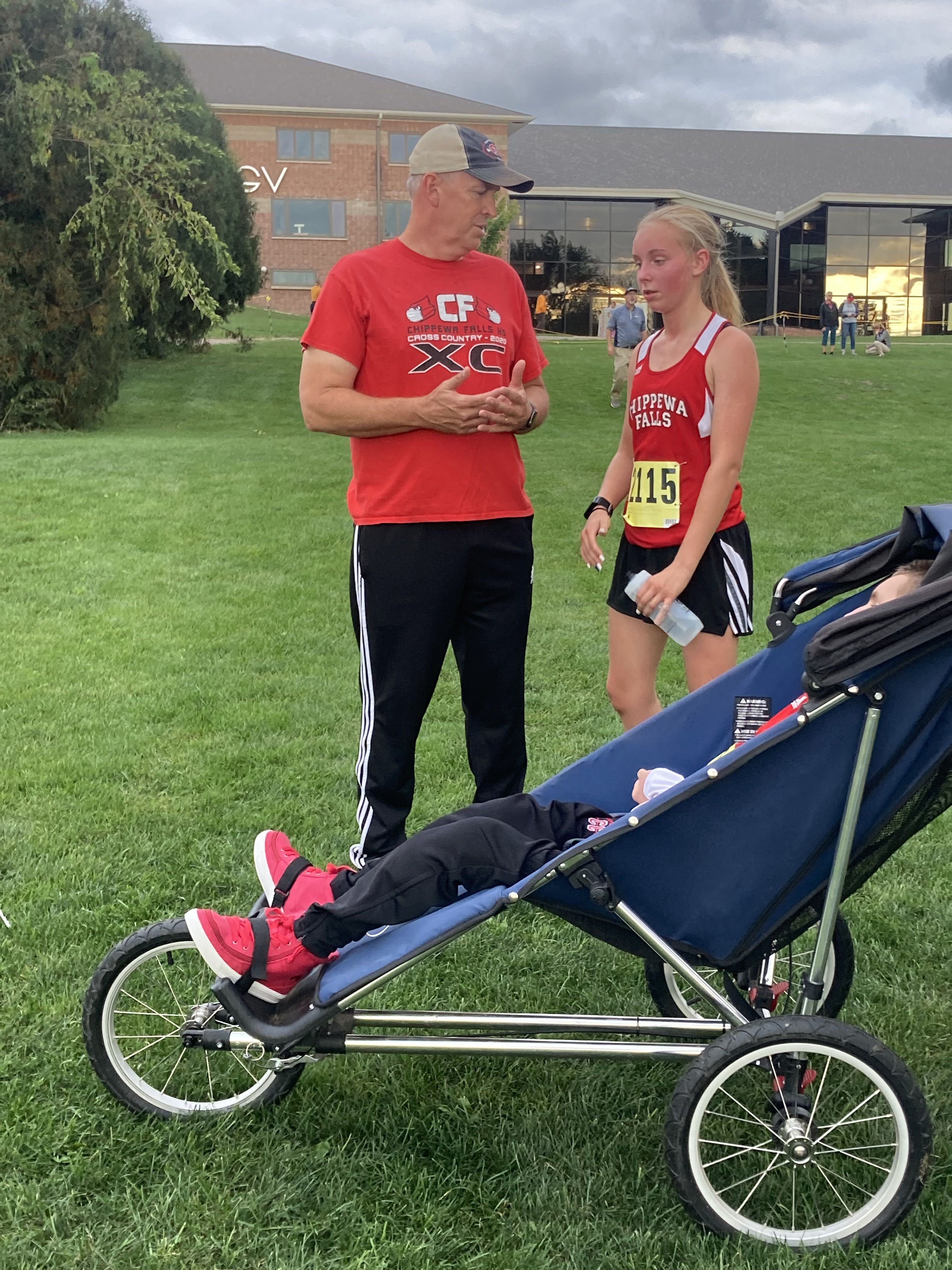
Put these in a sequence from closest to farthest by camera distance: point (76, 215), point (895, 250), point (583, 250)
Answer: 1. point (76, 215)
2. point (583, 250)
3. point (895, 250)

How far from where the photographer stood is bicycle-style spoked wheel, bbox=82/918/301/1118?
8.31 feet

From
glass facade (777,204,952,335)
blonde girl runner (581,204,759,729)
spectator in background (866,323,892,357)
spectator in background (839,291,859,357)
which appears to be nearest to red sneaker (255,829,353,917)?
blonde girl runner (581,204,759,729)

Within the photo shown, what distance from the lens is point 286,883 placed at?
2.64 metres

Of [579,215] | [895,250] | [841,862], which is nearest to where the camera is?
[841,862]

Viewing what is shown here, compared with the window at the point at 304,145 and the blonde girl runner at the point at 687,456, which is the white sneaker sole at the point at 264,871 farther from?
the window at the point at 304,145

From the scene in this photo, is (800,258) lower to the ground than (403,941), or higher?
higher

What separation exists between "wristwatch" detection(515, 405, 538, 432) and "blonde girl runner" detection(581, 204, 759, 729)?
0.94ft

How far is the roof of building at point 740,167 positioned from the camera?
46625 mm

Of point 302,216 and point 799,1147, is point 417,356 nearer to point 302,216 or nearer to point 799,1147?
point 799,1147

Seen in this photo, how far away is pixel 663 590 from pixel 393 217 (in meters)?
52.4

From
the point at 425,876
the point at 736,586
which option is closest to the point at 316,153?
the point at 736,586

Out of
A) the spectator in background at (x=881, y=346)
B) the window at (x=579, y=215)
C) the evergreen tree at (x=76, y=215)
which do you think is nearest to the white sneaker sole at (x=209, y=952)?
the evergreen tree at (x=76, y=215)

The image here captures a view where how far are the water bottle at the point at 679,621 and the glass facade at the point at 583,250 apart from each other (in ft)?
147

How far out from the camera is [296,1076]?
2.64 meters
